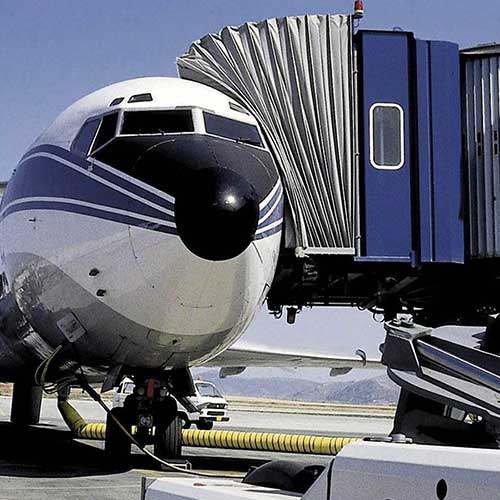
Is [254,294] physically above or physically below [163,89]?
below

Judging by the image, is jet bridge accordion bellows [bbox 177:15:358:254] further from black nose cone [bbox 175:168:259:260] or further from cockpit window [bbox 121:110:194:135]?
black nose cone [bbox 175:168:259:260]

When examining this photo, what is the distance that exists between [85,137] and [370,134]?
166 inches

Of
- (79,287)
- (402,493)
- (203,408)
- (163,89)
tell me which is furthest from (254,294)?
(203,408)

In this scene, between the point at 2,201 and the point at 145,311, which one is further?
the point at 2,201

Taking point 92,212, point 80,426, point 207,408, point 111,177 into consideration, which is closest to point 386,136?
point 111,177

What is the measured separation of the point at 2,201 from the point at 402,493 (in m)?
10.5

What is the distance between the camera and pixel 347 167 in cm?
1265

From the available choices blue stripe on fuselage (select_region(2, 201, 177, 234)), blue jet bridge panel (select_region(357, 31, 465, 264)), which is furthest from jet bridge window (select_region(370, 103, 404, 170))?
blue stripe on fuselage (select_region(2, 201, 177, 234))

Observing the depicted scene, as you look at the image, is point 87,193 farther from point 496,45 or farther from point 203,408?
point 203,408

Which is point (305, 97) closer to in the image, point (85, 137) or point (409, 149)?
point (409, 149)

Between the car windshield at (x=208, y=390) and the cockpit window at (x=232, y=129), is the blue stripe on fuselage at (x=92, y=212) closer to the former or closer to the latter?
the cockpit window at (x=232, y=129)

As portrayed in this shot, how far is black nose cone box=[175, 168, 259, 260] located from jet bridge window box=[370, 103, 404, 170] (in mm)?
4163

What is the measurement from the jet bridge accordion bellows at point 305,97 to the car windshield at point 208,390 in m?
19.0

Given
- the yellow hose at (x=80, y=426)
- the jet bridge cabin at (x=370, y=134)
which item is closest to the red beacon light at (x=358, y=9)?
the jet bridge cabin at (x=370, y=134)
